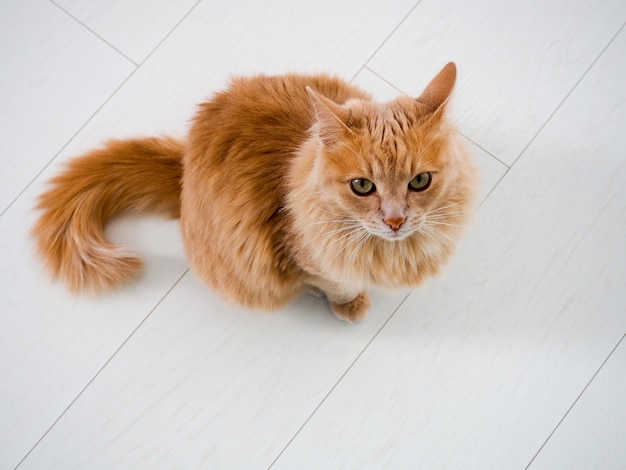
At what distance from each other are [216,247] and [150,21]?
0.84 meters

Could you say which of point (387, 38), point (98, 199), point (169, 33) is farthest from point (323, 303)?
point (169, 33)

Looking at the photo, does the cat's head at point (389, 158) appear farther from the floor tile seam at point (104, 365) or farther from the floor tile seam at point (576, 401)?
the floor tile seam at point (576, 401)

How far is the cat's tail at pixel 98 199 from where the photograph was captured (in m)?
1.31

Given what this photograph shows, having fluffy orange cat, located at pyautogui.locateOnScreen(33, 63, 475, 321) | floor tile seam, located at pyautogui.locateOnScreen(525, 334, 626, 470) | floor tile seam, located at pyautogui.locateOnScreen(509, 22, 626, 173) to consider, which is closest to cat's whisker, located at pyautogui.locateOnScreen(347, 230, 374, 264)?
fluffy orange cat, located at pyautogui.locateOnScreen(33, 63, 475, 321)

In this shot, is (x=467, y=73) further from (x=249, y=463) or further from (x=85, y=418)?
(x=85, y=418)

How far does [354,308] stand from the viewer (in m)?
1.41

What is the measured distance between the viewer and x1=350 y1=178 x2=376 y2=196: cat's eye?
98 centimetres

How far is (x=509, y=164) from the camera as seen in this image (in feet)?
5.03

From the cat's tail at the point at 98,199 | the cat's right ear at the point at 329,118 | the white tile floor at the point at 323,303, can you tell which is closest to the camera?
the cat's right ear at the point at 329,118

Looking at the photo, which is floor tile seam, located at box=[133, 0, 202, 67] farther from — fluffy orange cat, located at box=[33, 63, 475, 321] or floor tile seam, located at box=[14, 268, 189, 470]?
floor tile seam, located at box=[14, 268, 189, 470]

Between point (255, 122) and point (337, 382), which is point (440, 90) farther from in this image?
Result: point (337, 382)

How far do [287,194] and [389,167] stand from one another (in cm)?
26

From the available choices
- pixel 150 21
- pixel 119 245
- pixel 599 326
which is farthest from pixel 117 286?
pixel 599 326

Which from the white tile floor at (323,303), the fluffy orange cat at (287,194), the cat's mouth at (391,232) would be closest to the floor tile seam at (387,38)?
the white tile floor at (323,303)
